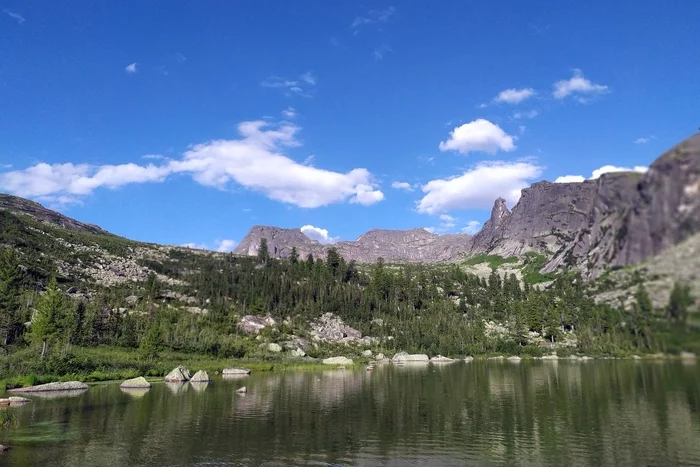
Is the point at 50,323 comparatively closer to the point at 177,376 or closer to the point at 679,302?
the point at 177,376

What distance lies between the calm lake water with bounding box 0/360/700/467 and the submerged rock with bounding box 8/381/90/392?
7419mm

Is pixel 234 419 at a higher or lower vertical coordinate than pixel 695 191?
lower

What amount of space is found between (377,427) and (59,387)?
55943 millimetres

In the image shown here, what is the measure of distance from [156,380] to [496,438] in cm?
7098

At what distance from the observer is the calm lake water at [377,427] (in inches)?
1254

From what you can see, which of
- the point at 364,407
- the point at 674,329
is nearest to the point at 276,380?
the point at 364,407

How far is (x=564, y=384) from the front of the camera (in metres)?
70.1

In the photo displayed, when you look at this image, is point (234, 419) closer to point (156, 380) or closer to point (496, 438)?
point (496, 438)

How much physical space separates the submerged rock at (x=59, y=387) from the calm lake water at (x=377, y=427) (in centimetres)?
742

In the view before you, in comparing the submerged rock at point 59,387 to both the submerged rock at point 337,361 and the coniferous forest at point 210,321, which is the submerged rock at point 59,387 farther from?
the submerged rock at point 337,361

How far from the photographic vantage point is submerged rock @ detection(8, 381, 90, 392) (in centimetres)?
6919

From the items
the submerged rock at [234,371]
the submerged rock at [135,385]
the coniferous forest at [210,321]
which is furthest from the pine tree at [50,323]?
the submerged rock at [234,371]

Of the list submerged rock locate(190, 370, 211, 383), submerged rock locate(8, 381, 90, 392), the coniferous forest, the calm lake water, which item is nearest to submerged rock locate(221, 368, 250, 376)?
the coniferous forest

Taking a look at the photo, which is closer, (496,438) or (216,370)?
(496,438)
